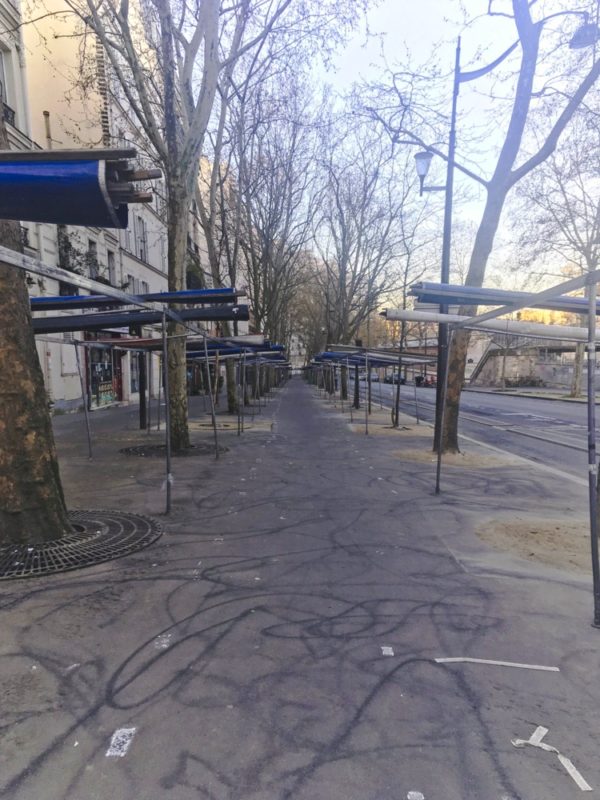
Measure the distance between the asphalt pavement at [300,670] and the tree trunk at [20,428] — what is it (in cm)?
98

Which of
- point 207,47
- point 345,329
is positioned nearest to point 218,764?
point 207,47

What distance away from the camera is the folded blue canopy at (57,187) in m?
2.53

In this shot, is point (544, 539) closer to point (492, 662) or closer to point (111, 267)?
point (492, 662)

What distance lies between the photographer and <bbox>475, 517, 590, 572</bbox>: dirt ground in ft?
16.9

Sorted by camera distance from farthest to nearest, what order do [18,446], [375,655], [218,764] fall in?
1. [18,446]
2. [375,655]
3. [218,764]

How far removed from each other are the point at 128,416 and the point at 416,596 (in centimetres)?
1785

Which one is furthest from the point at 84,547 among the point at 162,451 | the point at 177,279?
the point at 177,279

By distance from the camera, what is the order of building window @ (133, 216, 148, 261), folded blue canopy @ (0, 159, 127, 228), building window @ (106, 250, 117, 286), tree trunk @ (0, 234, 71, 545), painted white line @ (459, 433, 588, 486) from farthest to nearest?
building window @ (133, 216, 148, 261) → building window @ (106, 250, 117, 286) → painted white line @ (459, 433, 588, 486) → tree trunk @ (0, 234, 71, 545) → folded blue canopy @ (0, 159, 127, 228)

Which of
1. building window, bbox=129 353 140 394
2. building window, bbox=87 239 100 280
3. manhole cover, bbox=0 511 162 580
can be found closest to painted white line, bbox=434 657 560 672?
manhole cover, bbox=0 511 162 580

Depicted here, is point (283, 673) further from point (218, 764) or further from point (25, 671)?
point (25, 671)

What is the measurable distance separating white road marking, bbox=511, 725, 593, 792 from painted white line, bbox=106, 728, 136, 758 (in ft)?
5.92

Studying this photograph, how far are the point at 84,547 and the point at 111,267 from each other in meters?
21.7

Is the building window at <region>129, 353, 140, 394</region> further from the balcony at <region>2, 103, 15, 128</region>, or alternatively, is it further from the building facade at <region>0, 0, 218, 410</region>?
the balcony at <region>2, 103, 15, 128</region>

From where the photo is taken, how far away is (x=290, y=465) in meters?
10.0
